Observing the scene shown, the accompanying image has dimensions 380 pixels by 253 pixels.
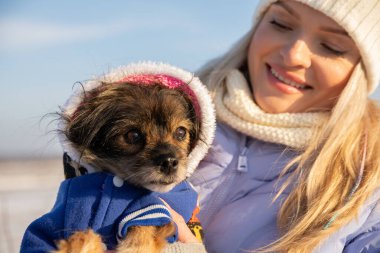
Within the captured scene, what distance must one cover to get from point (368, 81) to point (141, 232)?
1.60 m

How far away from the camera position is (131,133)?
2.67 meters

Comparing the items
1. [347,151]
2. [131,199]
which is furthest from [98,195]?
[347,151]

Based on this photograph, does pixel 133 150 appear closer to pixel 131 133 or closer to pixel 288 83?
pixel 131 133

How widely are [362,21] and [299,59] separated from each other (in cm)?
37

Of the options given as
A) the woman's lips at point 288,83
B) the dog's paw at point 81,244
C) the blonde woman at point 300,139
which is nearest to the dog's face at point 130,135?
the dog's paw at point 81,244

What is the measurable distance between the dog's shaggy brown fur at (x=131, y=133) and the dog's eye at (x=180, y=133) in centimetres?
3

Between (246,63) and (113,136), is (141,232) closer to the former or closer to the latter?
(113,136)

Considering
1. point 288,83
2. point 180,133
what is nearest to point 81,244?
point 180,133

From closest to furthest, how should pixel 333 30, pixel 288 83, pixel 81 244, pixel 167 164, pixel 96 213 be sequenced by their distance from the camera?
A: 1. pixel 81 244
2. pixel 96 213
3. pixel 167 164
4. pixel 333 30
5. pixel 288 83

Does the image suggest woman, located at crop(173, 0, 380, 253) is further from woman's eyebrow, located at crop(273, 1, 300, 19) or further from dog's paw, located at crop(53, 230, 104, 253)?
dog's paw, located at crop(53, 230, 104, 253)

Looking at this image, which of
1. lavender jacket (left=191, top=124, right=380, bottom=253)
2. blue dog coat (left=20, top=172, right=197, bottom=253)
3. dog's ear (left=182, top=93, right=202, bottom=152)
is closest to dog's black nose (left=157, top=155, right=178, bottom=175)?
blue dog coat (left=20, top=172, right=197, bottom=253)

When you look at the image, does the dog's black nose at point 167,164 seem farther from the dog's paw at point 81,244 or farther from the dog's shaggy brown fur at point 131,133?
the dog's paw at point 81,244

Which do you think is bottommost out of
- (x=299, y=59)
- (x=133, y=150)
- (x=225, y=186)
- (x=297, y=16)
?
(x=225, y=186)

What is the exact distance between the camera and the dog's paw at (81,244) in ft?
Result: 7.55
